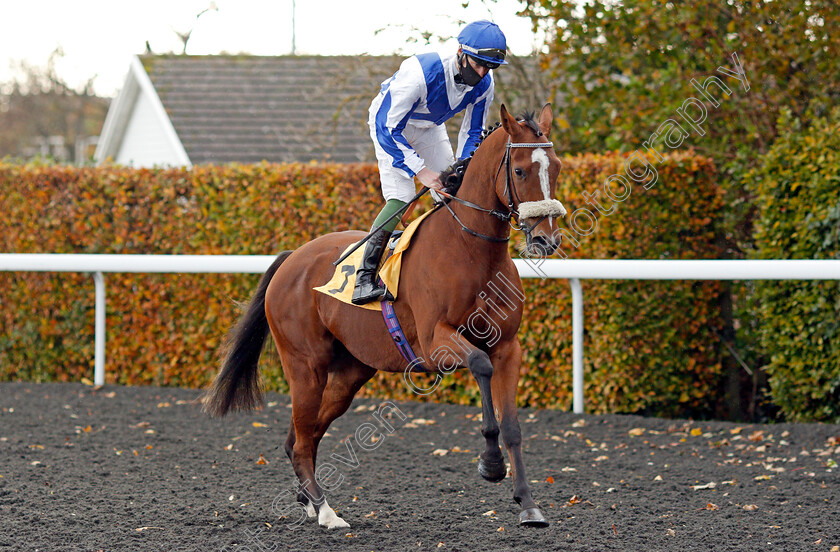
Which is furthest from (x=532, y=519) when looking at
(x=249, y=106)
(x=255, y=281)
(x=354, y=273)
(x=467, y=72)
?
(x=249, y=106)

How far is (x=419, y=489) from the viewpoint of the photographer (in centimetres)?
506

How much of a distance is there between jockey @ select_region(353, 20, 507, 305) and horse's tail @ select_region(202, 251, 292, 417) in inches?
39.7

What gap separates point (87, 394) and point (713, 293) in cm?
545

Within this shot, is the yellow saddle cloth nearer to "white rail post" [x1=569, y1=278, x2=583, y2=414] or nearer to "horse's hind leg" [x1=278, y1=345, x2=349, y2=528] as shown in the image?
"horse's hind leg" [x1=278, y1=345, x2=349, y2=528]

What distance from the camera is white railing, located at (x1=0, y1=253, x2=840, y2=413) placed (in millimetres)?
6090

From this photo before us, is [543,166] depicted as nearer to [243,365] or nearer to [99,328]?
[243,365]

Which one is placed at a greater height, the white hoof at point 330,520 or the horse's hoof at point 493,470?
the horse's hoof at point 493,470

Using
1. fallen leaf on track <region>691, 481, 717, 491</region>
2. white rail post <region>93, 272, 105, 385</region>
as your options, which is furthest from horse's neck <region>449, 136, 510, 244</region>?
white rail post <region>93, 272, 105, 385</region>

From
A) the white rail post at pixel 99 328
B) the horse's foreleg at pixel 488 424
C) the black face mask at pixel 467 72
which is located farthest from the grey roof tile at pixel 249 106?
the horse's foreleg at pixel 488 424

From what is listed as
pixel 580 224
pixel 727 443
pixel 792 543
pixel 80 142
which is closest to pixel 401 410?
pixel 580 224

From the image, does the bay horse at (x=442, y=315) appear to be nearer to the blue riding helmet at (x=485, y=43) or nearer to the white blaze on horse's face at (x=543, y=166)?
the white blaze on horse's face at (x=543, y=166)

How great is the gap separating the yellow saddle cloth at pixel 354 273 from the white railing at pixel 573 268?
7.21 ft

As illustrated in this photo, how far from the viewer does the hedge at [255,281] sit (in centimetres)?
695

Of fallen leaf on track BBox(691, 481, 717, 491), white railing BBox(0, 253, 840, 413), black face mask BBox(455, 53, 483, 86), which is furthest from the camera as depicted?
white railing BBox(0, 253, 840, 413)
